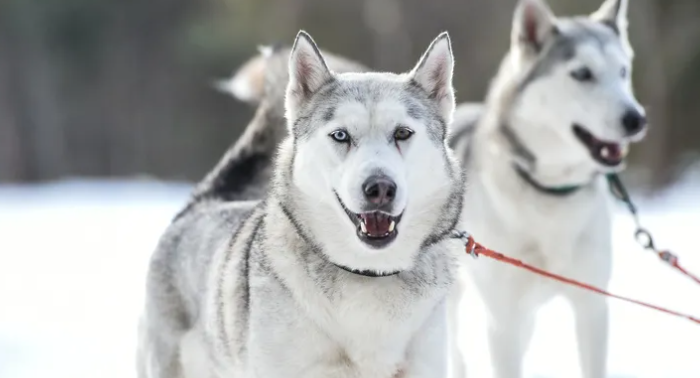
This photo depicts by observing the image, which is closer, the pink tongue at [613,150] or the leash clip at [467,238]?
the leash clip at [467,238]

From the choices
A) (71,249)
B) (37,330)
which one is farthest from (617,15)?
(71,249)

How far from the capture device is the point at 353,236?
2.71 m

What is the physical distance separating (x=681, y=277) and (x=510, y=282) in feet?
11.6

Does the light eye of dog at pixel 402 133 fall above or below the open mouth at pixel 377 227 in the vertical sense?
above

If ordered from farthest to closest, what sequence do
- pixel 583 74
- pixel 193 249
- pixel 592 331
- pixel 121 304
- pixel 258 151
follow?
pixel 121 304 → pixel 583 74 → pixel 592 331 → pixel 258 151 → pixel 193 249

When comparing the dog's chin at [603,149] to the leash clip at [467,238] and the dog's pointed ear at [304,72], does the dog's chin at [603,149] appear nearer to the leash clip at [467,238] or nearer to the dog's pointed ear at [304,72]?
the leash clip at [467,238]

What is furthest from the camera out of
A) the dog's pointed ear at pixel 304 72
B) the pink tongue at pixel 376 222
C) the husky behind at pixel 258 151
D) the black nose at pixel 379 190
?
the husky behind at pixel 258 151

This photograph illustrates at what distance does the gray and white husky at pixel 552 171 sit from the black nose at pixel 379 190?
5.48 feet

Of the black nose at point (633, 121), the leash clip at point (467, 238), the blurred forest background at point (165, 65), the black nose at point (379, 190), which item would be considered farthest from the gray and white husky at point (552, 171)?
the blurred forest background at point (165, 65)

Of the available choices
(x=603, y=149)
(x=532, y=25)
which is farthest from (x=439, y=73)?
(x=532, y=25)

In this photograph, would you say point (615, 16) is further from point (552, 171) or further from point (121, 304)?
point (121, 304)

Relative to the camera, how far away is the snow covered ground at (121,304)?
16.6 feet

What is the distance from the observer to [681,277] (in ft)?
23.2

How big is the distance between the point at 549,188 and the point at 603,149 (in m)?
0.30
